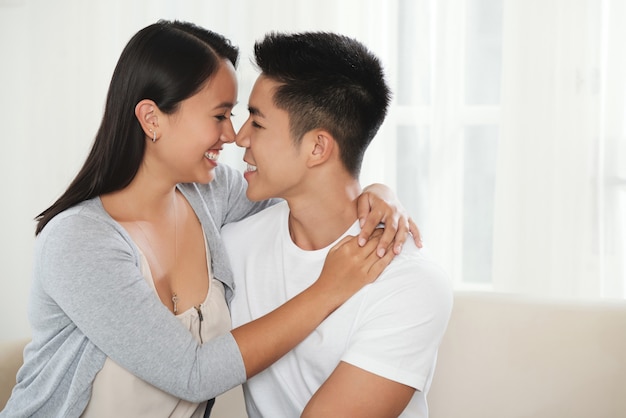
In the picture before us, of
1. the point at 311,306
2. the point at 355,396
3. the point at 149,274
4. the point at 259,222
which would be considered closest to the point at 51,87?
the point at 259,222

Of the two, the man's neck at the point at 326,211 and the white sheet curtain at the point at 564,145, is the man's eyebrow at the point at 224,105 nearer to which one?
the man's neck at the point at 326,211

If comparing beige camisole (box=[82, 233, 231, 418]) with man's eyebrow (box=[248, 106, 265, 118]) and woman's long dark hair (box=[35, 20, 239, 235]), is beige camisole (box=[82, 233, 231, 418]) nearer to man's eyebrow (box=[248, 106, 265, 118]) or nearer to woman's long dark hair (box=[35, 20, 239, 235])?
woman's long dark hair (box=[35, 20, 239, 235])

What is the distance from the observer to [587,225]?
2.64 m

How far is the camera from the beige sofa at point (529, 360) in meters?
2.00

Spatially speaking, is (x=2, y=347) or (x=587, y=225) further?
(x=587, y=225)

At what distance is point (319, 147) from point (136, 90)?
16.0 inches

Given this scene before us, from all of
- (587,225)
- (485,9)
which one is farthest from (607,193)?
(485,9)

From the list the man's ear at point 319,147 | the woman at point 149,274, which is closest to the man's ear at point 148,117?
the woman at point 149,274

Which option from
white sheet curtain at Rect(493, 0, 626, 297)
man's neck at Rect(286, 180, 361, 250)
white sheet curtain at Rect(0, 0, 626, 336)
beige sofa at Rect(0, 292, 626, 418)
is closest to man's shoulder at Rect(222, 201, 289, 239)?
man's neck at Rect(286, 180, 361, 250)

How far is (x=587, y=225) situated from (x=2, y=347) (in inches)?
76.0

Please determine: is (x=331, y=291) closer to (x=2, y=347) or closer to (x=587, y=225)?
(x=2, y=347)

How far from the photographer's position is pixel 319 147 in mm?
1653

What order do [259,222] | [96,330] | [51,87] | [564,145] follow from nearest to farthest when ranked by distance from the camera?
[96,330] → [259,222] → [564,145] → [51,87]

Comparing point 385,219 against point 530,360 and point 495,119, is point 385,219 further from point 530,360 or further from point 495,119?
point 495,119
